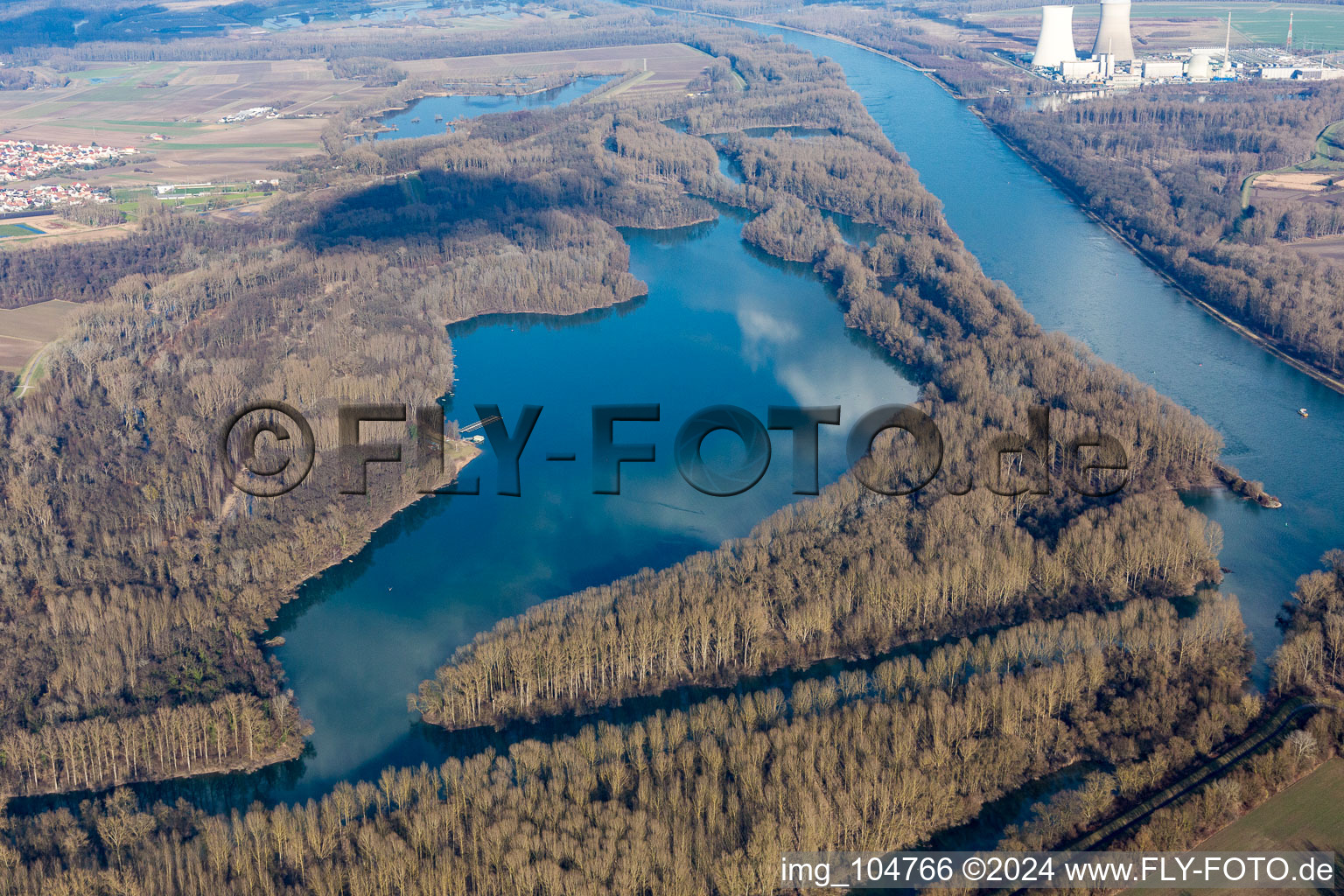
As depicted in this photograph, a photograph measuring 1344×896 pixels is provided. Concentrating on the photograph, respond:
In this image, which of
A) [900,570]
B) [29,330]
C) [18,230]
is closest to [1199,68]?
[900,570]

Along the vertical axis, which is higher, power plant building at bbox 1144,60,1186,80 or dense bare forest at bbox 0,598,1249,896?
power plant building at bbox 1144,60,1186,80

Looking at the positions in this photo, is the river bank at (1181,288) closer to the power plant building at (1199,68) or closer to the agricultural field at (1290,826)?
the power plant building at (1199,68)

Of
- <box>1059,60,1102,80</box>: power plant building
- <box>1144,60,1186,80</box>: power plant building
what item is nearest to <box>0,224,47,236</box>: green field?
<box>1059,60,1102,80</box>: power plant building

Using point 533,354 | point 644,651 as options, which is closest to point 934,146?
point 533,354

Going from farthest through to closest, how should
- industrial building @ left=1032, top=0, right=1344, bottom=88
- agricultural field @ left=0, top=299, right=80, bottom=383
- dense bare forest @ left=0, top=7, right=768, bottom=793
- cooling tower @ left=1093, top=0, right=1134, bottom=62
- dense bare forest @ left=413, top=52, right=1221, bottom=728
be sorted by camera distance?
industrial building @ left=1032, top=0, right=1344, bottom=88 → cooling tower @ left=1093, top=0, right=1134, bottom=62 → agricultural field @ left=0, top=299, right=80, bottom=383 → dense bare forest @ left=413, top=52, right=1221, bottom=728 → dense bare forest @ left=0, top=7, right=768, bottom=793

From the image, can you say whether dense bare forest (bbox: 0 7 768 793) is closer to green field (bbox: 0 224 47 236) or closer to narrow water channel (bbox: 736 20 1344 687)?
green field (bbox: 0 224 47 236)

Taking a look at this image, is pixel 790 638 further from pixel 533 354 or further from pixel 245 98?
pixel 245 98
